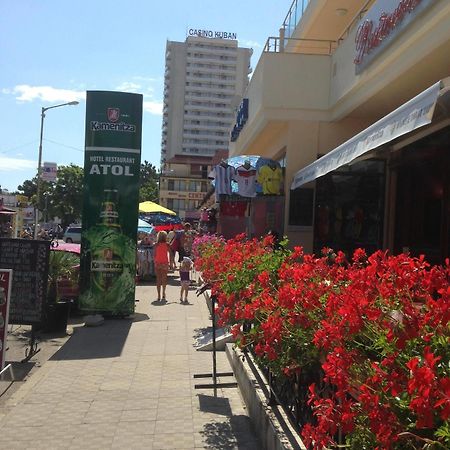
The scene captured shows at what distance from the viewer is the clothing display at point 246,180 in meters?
11.9

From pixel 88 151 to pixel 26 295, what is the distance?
11.3ft

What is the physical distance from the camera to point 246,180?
12.0 m

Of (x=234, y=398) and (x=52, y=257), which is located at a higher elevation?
(x=52, y=257)

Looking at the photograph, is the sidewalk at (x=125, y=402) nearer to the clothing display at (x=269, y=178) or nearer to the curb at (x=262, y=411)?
the curb at (x=262, y=411)

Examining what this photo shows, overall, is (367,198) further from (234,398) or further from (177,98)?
(177,98)

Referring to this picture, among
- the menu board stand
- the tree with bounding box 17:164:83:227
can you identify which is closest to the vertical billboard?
the menu board stand

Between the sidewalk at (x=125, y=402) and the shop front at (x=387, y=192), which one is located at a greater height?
the shop front at (x=387, y=192)

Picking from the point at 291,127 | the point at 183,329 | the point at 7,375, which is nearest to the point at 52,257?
the point at 183,329

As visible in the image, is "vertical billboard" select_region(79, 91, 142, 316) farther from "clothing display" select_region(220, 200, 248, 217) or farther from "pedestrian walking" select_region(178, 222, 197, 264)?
"pedestrian walking" select_region(178, 222, 197, 264)

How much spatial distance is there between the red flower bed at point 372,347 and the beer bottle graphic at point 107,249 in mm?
6676

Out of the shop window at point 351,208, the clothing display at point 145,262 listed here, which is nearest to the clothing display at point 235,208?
the shop window at point 351,208

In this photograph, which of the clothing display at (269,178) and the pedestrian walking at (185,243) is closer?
the clothing display at (269,178)

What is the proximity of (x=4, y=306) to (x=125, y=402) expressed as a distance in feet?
6.54

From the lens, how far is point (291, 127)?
12.3 meters
